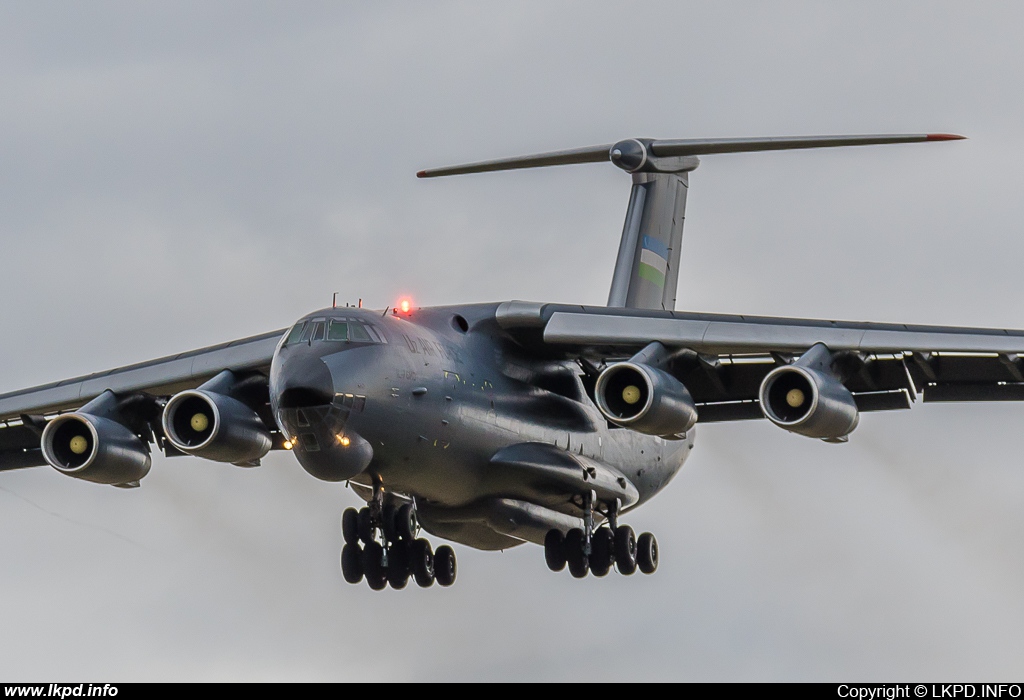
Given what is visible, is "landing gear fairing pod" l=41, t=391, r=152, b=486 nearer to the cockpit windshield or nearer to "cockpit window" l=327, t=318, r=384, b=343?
the cockpit windshield

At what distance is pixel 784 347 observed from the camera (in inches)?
756

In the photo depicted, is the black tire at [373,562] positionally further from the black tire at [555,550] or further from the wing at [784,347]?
the wing at [784,347]

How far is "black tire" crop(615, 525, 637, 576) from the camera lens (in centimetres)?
2117

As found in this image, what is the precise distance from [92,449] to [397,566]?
3272 millimetres

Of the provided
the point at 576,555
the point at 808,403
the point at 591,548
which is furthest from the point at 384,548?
the point at 808,403

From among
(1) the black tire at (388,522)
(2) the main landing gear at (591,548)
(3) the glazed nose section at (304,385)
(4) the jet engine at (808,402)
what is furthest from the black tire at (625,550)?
(3) the glazed nose section at (304,385)

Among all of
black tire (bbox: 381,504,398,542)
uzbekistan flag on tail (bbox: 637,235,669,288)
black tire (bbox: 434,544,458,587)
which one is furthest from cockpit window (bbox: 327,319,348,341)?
uzbekistan flag on tail (bbox: 637,235,669,288)

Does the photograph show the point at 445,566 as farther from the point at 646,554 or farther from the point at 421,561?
the point at 646,554

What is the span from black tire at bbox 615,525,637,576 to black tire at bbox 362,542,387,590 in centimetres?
262

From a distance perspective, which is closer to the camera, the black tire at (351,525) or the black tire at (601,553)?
the black tire at (351,525)

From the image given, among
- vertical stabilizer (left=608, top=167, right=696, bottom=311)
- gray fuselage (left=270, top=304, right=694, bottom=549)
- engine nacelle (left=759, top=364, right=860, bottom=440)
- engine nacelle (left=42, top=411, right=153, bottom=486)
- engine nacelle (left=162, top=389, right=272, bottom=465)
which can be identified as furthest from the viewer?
vertical stabilizer (left=608, top=167, right=696, bottom=311)

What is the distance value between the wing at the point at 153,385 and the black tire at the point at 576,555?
10.8ft

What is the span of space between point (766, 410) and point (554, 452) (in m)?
2.74

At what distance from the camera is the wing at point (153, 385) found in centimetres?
2080
